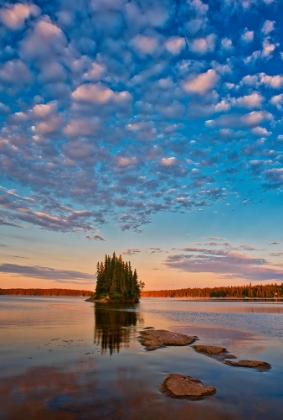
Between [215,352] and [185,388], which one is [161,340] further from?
[185,388]

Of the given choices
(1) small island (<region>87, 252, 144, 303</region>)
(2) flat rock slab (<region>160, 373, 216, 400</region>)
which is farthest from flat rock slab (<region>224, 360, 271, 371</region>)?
(1) small island (<region>87, 252, 144, 303</region>)

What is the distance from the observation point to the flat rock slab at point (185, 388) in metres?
14.4

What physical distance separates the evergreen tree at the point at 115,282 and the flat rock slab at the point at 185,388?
418 feet

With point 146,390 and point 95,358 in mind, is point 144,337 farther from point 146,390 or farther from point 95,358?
point 146,390

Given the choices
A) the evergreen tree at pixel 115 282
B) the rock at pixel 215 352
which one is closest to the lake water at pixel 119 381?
the rock at pixel 215 352

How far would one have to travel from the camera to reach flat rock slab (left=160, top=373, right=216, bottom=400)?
1438 cm

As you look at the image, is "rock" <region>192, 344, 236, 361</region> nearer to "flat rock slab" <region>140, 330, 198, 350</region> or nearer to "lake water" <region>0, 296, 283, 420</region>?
"lake water" <region>0, 296, 283, 420</region>

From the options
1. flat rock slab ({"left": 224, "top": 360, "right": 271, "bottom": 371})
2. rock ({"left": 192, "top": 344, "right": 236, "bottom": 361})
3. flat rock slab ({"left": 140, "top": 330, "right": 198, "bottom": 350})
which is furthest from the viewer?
flat rock slab ({"left": 140, "top": 330, "right": 198, "bottom": 350})

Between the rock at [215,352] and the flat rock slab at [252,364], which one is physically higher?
the flat rock slab at [252,364]

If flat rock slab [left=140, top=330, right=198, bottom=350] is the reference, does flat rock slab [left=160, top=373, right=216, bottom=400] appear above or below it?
above

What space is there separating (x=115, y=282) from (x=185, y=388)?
129 m

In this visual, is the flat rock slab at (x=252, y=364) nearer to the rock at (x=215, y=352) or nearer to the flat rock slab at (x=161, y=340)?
the rock at (x=215, y=352)

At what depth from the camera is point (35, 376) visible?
55.6ft

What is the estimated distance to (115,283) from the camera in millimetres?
140875
